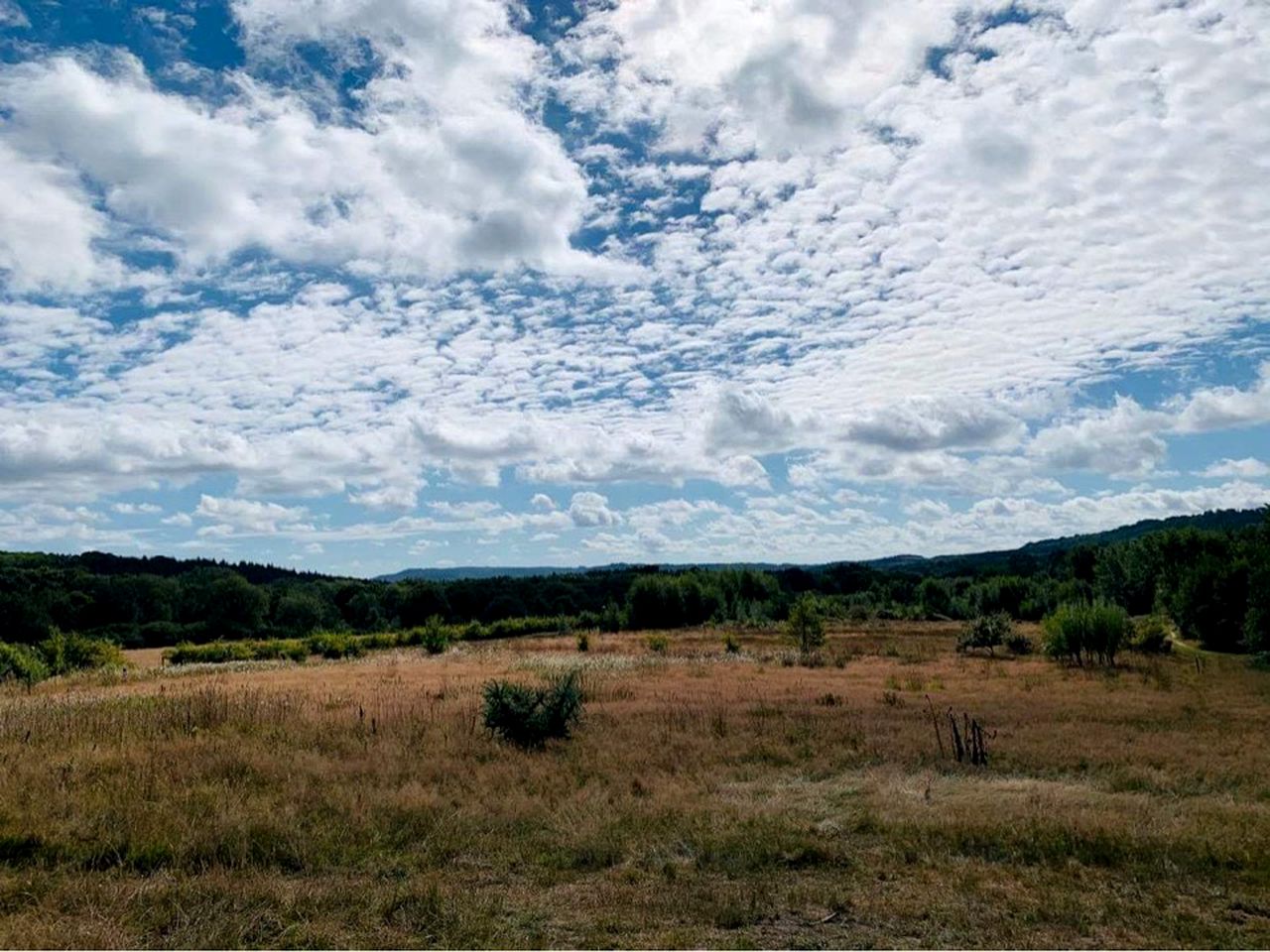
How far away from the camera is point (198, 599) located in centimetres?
11562

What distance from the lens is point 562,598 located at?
13575 cm

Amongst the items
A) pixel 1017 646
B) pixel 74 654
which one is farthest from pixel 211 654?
pixel 1017 646

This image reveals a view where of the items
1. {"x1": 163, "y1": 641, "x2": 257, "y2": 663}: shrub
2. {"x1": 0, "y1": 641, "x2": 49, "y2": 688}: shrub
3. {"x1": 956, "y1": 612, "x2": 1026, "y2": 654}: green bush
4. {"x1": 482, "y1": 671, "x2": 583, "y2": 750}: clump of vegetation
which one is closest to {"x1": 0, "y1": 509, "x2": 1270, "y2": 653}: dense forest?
{"x1": 163, "y1": 641, "x2": 257, "y2": 663}: shrub

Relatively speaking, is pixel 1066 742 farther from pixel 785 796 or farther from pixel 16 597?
pixel 16 597

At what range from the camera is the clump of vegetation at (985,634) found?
2144 inches

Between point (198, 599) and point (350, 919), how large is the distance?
12163cm

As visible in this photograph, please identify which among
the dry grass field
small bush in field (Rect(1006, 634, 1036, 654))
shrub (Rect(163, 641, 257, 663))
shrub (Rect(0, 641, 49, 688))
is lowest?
small bush in field (Rect(1006, 634, 1036, 654))

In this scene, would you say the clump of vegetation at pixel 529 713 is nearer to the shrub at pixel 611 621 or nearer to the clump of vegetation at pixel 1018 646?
the clump of vegetation at pixel 1018 646

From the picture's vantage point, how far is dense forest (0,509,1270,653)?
2768 inches

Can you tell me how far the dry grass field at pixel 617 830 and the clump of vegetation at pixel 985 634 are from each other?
3364 centimetres

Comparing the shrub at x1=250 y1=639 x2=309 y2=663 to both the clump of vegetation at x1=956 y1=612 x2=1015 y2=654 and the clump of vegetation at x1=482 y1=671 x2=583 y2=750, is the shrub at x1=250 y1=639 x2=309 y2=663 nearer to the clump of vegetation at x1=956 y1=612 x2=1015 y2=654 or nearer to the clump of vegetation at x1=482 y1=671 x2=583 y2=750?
the clump of vegetation at x1=956 y1=612 x2=1015 y2=654

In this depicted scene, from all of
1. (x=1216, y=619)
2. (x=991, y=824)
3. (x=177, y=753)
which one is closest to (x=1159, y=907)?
(x=991, y=824)

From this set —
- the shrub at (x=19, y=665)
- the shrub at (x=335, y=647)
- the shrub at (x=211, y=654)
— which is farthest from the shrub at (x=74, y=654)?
the shrub at (x=335, y=647)

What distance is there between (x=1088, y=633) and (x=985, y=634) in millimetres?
11178
